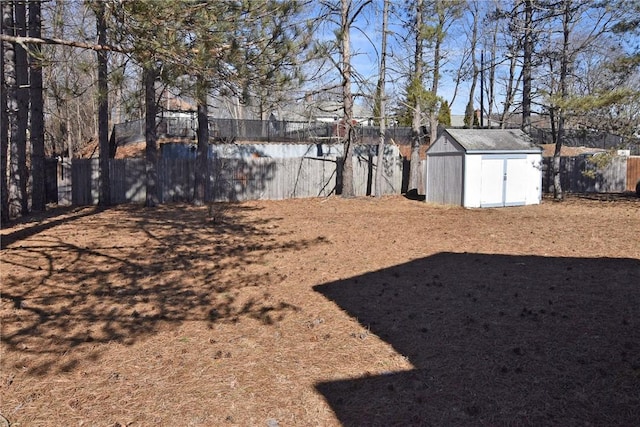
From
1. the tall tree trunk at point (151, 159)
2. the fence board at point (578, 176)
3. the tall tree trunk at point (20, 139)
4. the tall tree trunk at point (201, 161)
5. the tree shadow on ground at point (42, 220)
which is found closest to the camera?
the tree shadow on ground at point (42, 220)

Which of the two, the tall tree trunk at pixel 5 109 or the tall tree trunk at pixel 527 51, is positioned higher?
the tall tree trunk at pixel 527 51

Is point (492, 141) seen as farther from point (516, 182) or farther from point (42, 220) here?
point (42, 220)

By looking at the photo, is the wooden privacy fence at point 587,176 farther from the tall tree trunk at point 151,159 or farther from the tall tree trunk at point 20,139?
the tall tree trunk at point 20,139

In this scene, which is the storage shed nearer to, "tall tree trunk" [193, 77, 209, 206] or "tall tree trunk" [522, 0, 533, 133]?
"tall tree trunk" [522, 0, 533, 133]

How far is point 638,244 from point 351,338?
6.86 m

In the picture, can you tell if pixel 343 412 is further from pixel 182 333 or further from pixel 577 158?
pixel 577 158

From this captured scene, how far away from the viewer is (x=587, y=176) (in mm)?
22750

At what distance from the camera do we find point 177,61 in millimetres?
5812

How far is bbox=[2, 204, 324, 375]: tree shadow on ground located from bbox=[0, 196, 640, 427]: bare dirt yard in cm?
3

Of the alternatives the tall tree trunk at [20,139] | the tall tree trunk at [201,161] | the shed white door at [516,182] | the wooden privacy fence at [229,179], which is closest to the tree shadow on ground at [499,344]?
the shed white door at [516,182]

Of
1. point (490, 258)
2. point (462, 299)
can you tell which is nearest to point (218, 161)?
point (490, 258)

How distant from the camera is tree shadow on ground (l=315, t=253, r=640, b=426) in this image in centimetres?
347

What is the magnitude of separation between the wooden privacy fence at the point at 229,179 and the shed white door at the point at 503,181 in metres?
5.46

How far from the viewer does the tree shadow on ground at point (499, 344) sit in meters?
3.47
